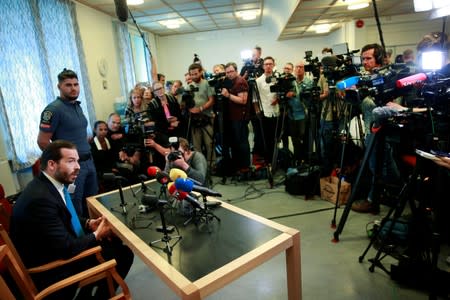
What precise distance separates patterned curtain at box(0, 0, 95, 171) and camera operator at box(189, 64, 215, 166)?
1.72 metres

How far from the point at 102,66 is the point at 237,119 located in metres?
2.45

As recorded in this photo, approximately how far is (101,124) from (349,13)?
15.1 ft

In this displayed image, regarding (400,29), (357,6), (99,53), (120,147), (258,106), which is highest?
(357,6)

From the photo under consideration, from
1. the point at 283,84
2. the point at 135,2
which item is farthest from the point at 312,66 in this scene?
the point at 135,2

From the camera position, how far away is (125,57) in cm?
553

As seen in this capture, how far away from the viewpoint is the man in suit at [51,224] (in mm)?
1385

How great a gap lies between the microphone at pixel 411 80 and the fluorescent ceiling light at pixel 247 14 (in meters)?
5.04

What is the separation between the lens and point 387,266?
1.96 metres

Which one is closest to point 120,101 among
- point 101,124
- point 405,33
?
point 101,124

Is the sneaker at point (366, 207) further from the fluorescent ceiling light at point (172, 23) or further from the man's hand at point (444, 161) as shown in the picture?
the fluorescent ceiling light at point (172, 23)

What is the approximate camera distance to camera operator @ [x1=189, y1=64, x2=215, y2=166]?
390cm

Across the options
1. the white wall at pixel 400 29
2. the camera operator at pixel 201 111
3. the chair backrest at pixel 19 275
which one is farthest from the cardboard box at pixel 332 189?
the white wall at pixel 400 29

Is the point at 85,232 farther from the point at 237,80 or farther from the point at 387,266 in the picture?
the point at 237,80

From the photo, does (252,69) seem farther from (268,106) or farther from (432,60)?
(432,60)
